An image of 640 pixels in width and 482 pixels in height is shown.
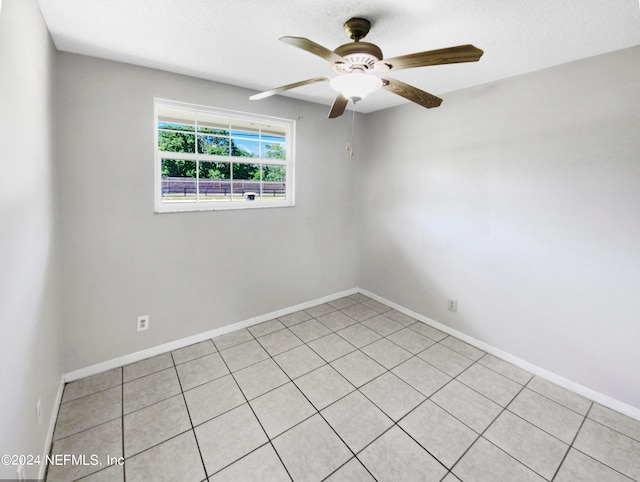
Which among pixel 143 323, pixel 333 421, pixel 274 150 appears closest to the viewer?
pixel 333 421

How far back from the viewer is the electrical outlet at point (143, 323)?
2.55 m

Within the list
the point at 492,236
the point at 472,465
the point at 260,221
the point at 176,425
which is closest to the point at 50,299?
the point at 176,425

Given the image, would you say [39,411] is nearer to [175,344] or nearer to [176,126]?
[175,344]


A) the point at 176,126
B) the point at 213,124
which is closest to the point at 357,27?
the point at 213,124

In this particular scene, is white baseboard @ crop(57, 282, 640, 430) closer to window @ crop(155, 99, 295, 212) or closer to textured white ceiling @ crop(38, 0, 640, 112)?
window @ crop(155, 99, 295, 212)

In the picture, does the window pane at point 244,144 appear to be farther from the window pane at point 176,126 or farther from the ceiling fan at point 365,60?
the ceiling fan at point 365,60

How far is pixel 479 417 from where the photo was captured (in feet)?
6.61

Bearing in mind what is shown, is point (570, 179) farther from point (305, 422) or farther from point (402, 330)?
point (305, 422)

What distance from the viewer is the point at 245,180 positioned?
3086 mm

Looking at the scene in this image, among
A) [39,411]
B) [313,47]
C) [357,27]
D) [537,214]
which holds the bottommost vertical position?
[39,411]

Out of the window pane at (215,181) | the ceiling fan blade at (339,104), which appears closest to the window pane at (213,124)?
the window pane at (215,181)

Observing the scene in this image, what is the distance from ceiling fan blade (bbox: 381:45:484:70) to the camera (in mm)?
1270

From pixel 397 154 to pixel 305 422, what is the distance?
2.89m

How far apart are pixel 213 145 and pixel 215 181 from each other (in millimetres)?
336
